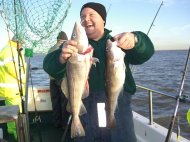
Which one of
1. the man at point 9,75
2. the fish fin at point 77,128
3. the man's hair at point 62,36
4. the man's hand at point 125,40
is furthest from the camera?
the man at point 9,75

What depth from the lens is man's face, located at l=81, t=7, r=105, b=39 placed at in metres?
3.37

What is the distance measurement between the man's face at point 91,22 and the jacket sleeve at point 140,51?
16.1 inches

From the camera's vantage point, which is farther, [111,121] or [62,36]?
[62,36]

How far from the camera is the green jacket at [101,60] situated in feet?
10.8

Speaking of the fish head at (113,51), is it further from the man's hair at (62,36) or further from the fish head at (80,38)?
the man's hair at (62,36)

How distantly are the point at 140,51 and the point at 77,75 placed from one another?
79 centimetres

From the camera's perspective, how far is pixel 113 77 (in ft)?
10.3

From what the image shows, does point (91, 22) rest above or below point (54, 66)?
above

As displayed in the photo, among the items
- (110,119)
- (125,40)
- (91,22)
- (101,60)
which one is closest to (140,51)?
(125,40)

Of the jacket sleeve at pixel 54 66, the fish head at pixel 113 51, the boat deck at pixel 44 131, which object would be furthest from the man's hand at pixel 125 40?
the boat deck at pixel 44 131

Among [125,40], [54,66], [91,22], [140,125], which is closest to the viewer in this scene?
→ [125,40]

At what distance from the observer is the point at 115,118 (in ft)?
11.6

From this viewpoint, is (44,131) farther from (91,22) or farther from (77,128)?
(91,22)

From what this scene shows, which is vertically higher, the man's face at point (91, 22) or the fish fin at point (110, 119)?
the man's face at point (91, 22)
